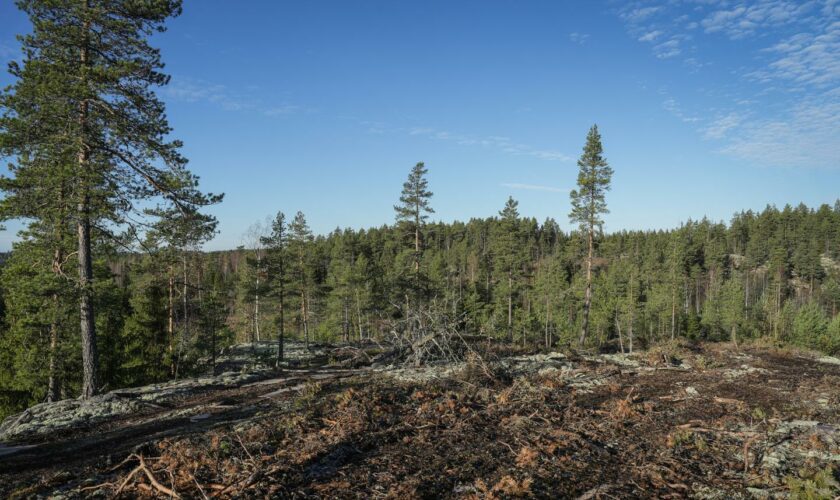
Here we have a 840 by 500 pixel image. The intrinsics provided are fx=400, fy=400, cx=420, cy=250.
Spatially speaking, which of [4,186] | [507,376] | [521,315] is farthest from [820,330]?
[4,186]

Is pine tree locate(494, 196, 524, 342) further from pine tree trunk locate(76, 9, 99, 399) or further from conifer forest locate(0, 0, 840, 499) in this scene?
pine tree trunk locate(76, 9, 99, 399)

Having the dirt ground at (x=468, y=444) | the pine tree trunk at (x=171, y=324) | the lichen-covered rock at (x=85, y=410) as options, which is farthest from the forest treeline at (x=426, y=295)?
the dirt ground at (x=468, y=444)

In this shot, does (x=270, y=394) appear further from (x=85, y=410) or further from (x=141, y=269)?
(x=141, y=269)

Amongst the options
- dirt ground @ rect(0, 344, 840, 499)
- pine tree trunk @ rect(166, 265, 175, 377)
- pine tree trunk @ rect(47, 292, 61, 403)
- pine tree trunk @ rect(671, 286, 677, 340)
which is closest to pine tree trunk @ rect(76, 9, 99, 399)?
dirt ground @ rect(0, 344, 840, 499)

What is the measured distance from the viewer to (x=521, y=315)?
5306cm

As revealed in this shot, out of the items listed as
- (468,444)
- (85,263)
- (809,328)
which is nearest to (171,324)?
(85,263)

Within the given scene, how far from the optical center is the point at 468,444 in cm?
605

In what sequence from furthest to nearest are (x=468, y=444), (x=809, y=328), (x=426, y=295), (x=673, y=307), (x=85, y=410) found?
(x=673, y=307), (x=809, y=328), (x=426, y=295), (x=85, y=410), (x=468, y=444)

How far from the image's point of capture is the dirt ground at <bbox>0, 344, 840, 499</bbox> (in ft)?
15.6

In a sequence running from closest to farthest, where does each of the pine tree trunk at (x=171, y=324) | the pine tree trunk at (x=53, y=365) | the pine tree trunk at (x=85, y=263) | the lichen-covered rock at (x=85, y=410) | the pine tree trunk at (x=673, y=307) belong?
the lichen-covered rock at (x=85, y=410) → the pine tree trunk at (x=85, y=263) → the pine tree trunk at (x=53, y=365) → the pine tree trunk at (x=171, y=324) → the pine tree trunk at (x=673, y=307)

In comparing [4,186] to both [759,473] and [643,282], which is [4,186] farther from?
[643,282]

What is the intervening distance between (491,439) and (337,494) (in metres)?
2.68

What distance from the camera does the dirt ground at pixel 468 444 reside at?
4.75 m

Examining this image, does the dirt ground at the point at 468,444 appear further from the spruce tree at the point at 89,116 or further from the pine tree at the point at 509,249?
the pine tree at the point at 509,249
